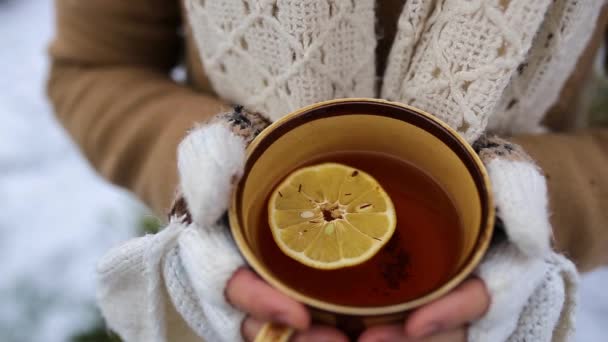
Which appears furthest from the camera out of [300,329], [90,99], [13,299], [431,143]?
[13,299]

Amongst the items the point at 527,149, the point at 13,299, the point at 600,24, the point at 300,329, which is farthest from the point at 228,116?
the point at 13,299

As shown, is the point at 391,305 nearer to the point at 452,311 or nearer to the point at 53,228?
the point at 452,311

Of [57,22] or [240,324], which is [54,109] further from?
[240,324]

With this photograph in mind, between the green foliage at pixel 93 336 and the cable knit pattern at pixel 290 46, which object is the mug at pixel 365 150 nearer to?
the cable knit pattern at pixel 290 46

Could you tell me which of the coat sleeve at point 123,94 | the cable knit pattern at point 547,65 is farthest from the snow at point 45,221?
the cable knit pattern at point 547,65

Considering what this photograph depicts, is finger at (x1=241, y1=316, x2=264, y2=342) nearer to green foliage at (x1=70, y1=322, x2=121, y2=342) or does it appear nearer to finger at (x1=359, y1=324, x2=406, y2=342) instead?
finger at (x1=359, y1=324, x2=406, y2=342)

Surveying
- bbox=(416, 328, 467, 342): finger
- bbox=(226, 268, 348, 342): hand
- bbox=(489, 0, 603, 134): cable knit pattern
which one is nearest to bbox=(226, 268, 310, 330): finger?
bbox=(226, 268, 348, 342): hand

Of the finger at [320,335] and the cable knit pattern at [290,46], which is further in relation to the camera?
the cable knit pattern at [290,46]

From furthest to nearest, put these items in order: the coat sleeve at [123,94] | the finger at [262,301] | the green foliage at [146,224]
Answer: the green foliage at [146,224], the coat sleeve at [123,94], the finger at [262,301]
